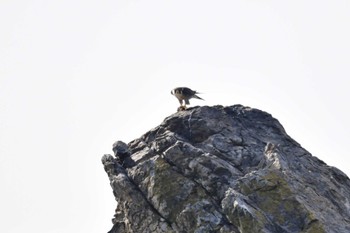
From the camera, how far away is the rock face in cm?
3584

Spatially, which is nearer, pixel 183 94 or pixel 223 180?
pixel 223 180

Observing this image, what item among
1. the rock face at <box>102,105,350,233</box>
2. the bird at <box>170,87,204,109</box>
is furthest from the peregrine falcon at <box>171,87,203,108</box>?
the rock face at <box>102,105,350,233</box>

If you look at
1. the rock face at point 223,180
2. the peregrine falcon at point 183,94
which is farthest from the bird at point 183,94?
the rock face at point 223,180

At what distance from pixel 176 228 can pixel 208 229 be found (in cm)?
212

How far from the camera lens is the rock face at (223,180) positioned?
3584cm

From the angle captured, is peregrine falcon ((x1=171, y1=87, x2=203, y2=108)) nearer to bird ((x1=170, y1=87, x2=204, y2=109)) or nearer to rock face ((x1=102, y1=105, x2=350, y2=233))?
bird ((x1=170, y1=87, x2=204, y2=109))

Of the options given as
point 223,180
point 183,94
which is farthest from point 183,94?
point 223,180

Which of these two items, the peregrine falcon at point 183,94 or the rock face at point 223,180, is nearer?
the rock face at point 223,180

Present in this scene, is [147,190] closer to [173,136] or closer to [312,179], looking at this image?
[173,136]

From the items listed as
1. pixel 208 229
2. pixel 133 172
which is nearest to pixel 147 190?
pixel 133 172

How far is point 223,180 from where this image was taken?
37.9m

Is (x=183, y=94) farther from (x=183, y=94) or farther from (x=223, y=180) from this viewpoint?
(x=223, y=180)

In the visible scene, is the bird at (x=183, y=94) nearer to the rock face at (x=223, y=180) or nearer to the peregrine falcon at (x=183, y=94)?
the peregrine falcon at (x=183, y=94)

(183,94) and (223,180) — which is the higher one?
(183,94)
